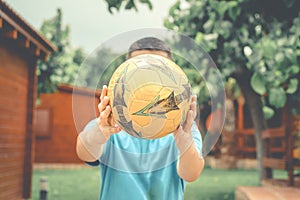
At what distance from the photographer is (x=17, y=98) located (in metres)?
8.98

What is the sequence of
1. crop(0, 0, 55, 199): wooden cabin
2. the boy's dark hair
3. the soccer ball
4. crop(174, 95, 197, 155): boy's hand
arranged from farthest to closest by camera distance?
crop(0, 0, 55, 199): wooden cabin < the boy's dark hair < crop(174, 95, 197, 155): boy's hand < the soccer ball

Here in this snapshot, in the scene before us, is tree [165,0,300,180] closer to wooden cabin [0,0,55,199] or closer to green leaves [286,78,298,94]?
Result: green leaves [286,78,298,94]

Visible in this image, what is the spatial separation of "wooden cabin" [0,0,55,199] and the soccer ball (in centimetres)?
521

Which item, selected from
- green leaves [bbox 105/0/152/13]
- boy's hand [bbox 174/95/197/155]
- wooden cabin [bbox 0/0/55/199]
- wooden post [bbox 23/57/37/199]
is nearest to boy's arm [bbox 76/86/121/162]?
boy's hand [bbox 174/95/197/155]

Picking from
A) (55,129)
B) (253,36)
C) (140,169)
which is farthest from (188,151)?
(55,129)

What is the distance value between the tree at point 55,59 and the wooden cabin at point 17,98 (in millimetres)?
7167

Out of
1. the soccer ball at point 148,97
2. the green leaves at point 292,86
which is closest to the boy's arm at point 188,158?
the soccer ball at point 148,97

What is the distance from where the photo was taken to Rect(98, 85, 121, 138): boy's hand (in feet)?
6.59

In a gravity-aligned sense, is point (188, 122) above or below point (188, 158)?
above

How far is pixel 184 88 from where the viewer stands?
1.96 meters

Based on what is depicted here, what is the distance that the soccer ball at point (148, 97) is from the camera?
189 cm

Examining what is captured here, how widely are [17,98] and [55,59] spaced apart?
34.5 ft

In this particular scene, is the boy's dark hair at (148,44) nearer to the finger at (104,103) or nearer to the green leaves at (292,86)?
the finger at (104,103)

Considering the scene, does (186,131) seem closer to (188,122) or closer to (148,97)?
(188,122)
